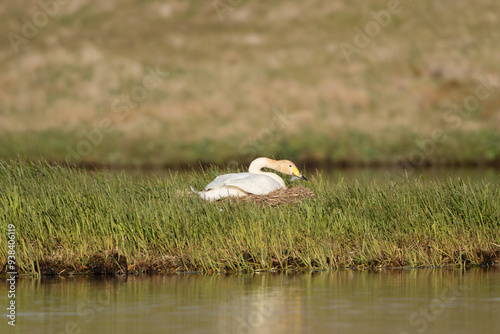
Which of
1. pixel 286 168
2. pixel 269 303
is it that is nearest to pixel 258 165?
pixel 286 168

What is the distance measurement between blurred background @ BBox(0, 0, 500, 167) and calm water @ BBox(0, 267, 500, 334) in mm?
22236

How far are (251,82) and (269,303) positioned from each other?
41605mm

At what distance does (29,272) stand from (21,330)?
11.7ft

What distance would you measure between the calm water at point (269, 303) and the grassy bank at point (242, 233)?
1.32 ft

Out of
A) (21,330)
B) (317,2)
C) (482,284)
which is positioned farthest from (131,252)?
(317,2)

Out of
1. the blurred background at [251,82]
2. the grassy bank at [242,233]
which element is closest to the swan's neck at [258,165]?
the grassy bank at [242,233]

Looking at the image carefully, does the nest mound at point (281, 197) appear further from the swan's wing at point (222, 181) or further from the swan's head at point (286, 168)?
the swan's head at point (286, 168)

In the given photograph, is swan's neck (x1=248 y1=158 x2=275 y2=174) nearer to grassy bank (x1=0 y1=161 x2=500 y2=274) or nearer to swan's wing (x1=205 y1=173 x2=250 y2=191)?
swan's wing (x1=205 y1=173 x2=250 y2=191)

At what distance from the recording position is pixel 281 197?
1469 centimetres

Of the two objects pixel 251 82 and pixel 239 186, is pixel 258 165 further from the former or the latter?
pixel 251 82

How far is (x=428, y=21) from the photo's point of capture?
60625mm

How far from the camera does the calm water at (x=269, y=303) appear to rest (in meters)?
8.96

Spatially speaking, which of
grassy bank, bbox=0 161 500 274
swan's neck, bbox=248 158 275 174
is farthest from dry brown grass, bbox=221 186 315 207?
swan's neck, bbox=248 158 275 174

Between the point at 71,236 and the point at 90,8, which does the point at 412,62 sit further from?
the point at 71,236
